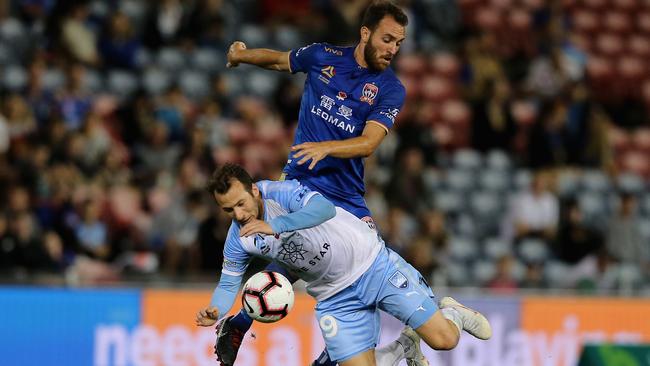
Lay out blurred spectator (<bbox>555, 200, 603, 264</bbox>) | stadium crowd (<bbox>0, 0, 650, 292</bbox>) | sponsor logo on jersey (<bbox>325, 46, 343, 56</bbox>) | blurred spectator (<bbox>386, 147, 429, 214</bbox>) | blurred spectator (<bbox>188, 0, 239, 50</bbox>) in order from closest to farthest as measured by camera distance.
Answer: sponsor logo on jersey (<bbox>325, 46, 343, 56</bbox>) < stadium crowd (<bbox>0, 0, 650, 292</bbox>) < blurred spectator (<bbox>386, 147, 429, 214</bbox>) < blurred spectator (<bbox>555, 200, 603, 264</bbox>) < blurred spectator (<bbox>188, 0, 239, 50</bbox>)

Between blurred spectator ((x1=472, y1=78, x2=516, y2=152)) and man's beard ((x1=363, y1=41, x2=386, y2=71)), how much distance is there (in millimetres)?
7957

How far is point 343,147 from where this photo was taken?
755cm

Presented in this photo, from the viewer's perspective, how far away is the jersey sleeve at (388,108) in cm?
791

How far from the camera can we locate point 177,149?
1337 centimetres

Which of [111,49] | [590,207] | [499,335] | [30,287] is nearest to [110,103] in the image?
[111,49]

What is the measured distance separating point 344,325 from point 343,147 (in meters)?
1.26

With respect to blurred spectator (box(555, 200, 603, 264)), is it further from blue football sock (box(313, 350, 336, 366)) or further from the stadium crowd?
blue football sock (box(313, 350, 336, 366))

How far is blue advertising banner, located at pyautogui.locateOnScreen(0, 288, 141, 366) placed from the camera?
10938mm

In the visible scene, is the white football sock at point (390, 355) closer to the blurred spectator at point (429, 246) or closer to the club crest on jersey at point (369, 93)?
A: the club crest on jersey at point (369, 93)

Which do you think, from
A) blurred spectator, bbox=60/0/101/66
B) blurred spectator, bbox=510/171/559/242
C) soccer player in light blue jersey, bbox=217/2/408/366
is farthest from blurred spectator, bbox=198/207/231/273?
blurred spectator, bbox=510/171/559/242

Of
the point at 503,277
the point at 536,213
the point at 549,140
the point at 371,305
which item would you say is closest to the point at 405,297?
the point at 371,305

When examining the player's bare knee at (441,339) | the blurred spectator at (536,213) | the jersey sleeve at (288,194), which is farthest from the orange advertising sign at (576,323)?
the jersey sleeve at (288,194)

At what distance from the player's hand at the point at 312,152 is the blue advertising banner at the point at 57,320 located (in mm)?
4261

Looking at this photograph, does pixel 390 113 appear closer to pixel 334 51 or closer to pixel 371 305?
pixel 334 51
